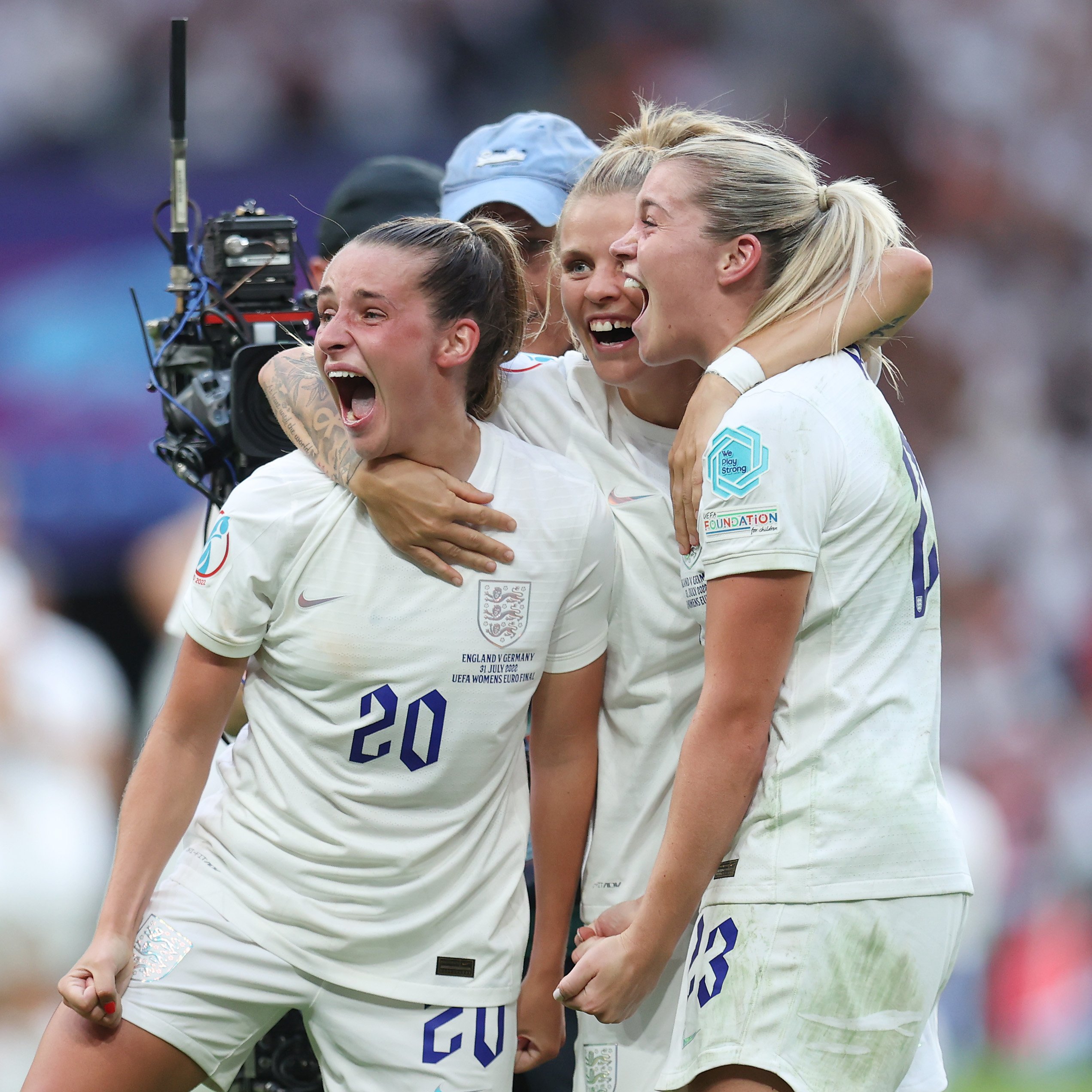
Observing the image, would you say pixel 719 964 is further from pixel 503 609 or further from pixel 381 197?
pixel 381 197

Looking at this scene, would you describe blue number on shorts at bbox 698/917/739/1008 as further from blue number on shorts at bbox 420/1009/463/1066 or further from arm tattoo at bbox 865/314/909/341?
→ arm tattoo at bbox 865/314/909/341

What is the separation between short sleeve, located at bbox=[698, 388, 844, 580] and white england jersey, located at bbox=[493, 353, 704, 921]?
1.21 feet

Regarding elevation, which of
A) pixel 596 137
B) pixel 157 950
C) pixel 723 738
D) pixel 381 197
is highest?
pixel 596 137

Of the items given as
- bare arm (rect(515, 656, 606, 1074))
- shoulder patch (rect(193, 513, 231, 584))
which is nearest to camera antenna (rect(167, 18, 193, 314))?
shoulder patch (rect(193, 513, 231, 584))

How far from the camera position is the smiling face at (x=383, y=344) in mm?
1986

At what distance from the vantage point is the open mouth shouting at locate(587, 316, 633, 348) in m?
2.18

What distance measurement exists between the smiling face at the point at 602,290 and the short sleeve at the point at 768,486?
1.49ft

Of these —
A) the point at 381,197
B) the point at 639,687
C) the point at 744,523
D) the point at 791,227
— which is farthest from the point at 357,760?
the point at 381,197

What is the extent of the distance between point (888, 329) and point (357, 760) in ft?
3.27

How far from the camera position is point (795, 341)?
1863 millimetres

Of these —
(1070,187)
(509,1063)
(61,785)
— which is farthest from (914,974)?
(1070,187)

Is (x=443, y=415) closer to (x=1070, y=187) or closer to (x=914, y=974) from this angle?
(x=914, y=974)

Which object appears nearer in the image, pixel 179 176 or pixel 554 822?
pixel 554 822

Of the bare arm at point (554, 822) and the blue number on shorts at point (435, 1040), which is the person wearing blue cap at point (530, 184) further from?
the blue number on shorts at point (435, 1040)
